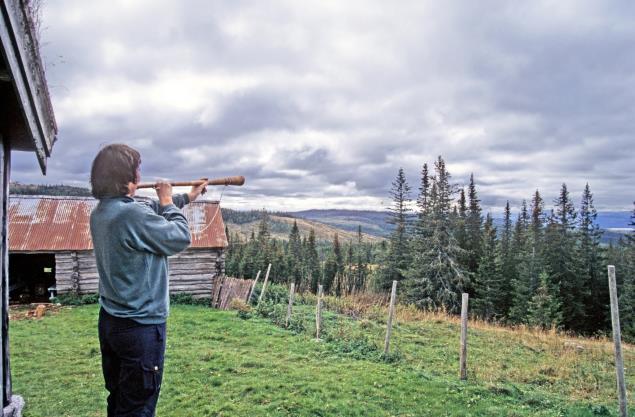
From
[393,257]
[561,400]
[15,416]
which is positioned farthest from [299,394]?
[393,257]

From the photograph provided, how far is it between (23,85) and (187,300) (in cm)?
1676

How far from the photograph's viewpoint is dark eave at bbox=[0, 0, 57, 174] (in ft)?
9.05

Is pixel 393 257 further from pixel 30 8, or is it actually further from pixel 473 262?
pixel 30 8

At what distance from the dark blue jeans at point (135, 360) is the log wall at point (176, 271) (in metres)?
16.2

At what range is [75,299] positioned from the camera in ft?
57.9

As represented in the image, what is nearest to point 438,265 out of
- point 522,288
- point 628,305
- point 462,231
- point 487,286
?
point 487,286

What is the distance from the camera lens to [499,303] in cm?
3862

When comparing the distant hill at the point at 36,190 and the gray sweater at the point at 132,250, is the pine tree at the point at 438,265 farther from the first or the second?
the gray sweater at the point at 132,250

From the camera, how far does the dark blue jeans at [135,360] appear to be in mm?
2520

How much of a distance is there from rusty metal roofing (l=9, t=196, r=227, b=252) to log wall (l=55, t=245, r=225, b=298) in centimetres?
49

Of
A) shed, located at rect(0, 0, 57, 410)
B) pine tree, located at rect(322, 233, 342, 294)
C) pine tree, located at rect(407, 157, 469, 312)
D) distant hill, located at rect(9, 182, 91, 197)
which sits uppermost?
distant hill, located at rect(9, 182, 91, 197)

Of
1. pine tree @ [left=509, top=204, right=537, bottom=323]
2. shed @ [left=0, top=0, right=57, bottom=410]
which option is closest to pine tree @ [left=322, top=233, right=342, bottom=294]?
pine tree @ [left=509, top=204, right=537, bottom=323]

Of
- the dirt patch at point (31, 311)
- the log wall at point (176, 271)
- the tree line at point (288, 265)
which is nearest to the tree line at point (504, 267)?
the tree line at point (288, 265)

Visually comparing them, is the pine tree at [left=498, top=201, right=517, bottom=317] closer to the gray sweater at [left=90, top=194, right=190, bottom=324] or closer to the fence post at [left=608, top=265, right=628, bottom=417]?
the fence post at [left=608, top=265, right=628, bottom=417]
